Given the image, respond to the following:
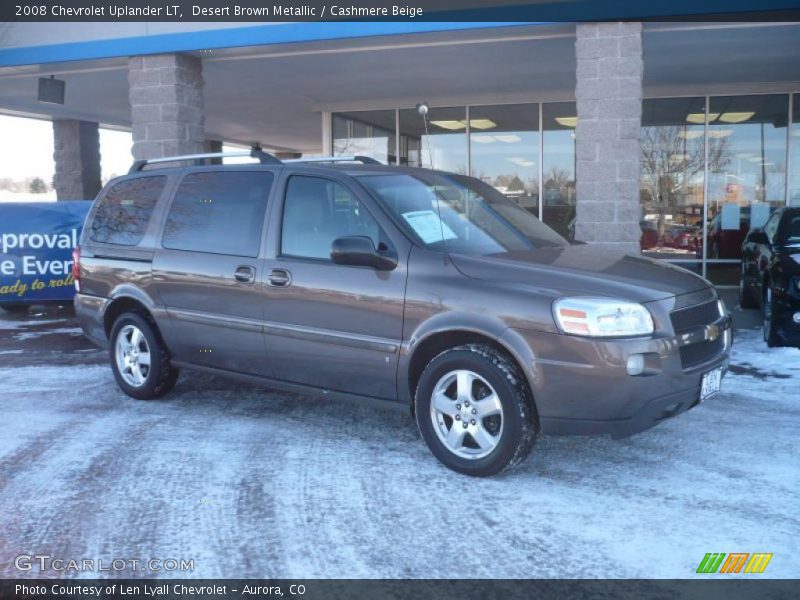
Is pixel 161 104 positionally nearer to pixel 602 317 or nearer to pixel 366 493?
pixel 366 493

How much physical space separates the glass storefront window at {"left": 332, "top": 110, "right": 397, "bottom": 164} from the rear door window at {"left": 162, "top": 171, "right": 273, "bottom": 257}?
34.5 ft

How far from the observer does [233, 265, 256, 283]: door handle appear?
5320 millimetres

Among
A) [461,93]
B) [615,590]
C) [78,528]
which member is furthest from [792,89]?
[78,528]

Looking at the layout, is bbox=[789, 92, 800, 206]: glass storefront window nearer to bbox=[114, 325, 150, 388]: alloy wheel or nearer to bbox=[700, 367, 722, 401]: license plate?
bbox=[700, 367, 722, 401]: license plate

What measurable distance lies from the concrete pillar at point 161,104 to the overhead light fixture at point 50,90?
252cm

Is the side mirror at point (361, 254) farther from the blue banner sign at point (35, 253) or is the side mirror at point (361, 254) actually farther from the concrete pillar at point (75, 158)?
the concrete pillar at point (75, 158)

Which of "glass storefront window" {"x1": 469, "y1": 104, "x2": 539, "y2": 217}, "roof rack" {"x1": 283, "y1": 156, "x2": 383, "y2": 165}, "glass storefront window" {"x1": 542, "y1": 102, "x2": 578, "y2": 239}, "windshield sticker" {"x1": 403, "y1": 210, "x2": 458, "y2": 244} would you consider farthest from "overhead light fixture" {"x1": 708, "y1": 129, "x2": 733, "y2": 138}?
"windshield sticker" {"x1": 403, "y1": 210, "x2": 458, "y2": 244}

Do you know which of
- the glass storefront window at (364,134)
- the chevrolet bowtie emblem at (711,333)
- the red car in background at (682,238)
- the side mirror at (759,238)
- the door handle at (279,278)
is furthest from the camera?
the glass storefront window at (364,134)

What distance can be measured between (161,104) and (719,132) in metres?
9.84

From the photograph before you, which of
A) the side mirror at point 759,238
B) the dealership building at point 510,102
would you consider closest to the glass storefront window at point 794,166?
the dealership building at point 510,102

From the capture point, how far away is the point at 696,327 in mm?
4453

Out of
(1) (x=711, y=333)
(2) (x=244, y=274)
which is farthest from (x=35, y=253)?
(1) (x=711, y=333)

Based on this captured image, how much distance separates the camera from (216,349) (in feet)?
18.5

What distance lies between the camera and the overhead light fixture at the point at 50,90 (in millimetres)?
12102
